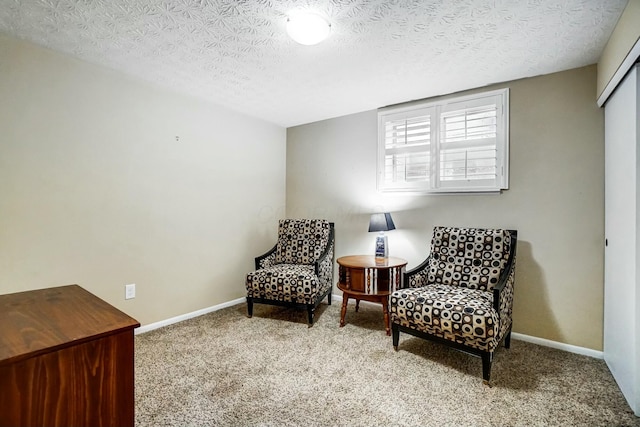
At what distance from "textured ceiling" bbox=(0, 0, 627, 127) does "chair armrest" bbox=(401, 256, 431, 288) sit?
1.67 meters

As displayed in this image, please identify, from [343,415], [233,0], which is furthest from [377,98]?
[343,415]

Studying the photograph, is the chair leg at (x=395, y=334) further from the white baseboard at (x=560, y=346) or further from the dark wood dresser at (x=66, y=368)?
the dark wood dresser at (x=66, y=368)

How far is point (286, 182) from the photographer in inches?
166

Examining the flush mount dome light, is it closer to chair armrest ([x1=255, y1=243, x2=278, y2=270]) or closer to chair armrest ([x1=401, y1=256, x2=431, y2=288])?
chair armrest ([x1=401, y1=256, x2=431, y2=288])

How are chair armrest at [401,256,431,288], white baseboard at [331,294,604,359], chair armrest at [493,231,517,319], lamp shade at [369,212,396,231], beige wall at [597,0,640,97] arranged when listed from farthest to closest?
lamp shade at [369,212,396,231]
chair armrest at [401,256,431,288]
white baseboard at [331,294,604,359]
chair armrest at [493,231,517,319]
beige wall at [597,0,640,97]

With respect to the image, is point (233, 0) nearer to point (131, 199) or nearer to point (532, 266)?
point (131, 199)

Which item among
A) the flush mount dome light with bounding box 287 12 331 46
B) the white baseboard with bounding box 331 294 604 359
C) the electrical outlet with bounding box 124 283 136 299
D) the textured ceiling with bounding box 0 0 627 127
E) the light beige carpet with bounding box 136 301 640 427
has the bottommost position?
the light beige carpet with bounding box 136 301 640 427

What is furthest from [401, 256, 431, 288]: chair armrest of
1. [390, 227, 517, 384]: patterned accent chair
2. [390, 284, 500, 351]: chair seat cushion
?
[390, 284, 500, 351]: chair seat cushion

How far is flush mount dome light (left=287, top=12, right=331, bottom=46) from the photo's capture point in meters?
1.78

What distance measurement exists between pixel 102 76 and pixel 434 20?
2545 mm

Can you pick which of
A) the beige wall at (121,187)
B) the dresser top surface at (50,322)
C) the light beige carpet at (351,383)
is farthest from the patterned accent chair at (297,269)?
the dresser top surface at (50,322)

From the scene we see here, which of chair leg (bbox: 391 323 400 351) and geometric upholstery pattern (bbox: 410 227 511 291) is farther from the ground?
geometric upholstery pattern (bbox: 410 227 511 291)

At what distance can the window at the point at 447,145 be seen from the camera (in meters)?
2.72

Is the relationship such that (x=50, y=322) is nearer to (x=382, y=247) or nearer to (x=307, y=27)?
(x=307, y=27)
